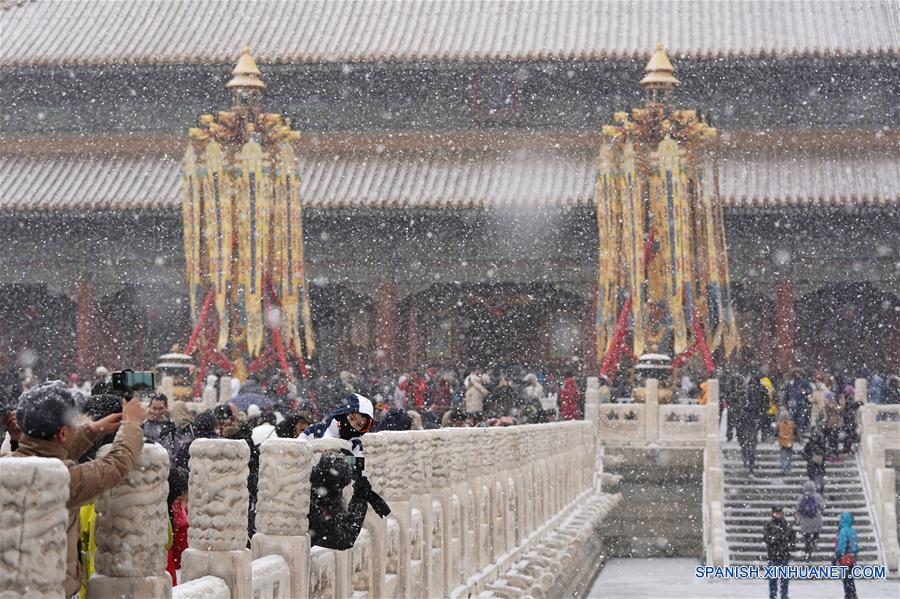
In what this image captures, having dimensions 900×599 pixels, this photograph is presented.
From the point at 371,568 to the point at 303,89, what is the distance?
2889 centimetres

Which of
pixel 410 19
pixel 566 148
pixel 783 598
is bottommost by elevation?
pixel 783 598

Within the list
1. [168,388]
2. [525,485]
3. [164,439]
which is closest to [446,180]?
[168,388]

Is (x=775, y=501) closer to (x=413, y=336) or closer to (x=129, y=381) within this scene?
(x=413, y=336)

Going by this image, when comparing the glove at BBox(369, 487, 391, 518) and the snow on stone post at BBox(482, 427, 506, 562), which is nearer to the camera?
the glove at BBox(369, 487, 391, 518)

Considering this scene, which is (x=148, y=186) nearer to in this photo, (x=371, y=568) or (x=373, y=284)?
(x=373, y=284)

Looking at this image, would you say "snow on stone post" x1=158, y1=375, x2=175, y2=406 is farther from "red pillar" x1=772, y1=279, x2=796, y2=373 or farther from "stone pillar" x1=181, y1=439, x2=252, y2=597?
"stone pillar" x1=181, y1=439, x2=252, y2=597

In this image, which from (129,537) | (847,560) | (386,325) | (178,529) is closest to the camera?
(129,537)

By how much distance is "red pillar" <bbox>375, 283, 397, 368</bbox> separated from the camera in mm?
35281

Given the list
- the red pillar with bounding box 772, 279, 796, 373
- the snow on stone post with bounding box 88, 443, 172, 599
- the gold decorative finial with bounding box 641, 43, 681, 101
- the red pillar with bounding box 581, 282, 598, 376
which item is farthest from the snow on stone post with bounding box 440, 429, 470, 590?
the red pillar with bounding box 772, 279, 796, 373

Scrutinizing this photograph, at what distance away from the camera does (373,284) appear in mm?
36156

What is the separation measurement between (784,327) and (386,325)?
291 inches

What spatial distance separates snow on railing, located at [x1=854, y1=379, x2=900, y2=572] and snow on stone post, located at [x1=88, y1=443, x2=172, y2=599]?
1812 centimetres

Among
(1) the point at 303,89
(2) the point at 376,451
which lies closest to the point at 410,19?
(1) the point at 303,89

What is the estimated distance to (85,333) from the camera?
119 feet
